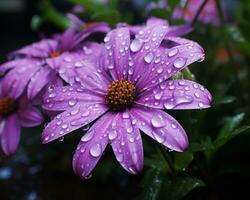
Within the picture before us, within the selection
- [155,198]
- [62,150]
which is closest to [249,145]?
[155,198]

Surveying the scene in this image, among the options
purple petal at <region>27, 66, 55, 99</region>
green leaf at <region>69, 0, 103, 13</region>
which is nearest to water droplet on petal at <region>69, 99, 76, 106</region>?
purple petal at <region>27, 66, 55, 99</region>

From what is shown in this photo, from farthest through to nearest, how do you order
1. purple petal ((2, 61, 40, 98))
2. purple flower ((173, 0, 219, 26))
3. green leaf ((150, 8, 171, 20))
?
1. purple flower ((173, 0, 219, 26))
2. green leaf ((150, 8, 171, 20))
3. purple petal ((2, 61, 40, 98))

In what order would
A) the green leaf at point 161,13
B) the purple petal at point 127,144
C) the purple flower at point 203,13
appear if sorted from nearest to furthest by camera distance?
the purple petal at point 127,144, the green leaf at point 161,13, the purple flower at point 203,13

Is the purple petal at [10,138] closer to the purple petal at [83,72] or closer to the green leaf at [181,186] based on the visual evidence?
the purple petal at [83,72]

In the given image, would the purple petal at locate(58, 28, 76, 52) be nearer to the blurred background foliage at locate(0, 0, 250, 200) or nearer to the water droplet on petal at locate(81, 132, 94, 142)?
the blurred background foliage at locate(0, 0, 250, 200)

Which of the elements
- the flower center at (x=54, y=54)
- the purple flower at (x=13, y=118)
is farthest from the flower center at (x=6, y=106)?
the flower center at (x=54, y=54)

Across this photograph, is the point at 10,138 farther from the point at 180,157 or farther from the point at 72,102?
the point at 180,157
